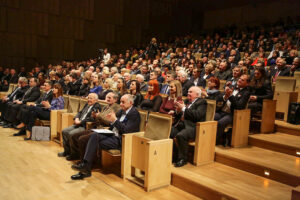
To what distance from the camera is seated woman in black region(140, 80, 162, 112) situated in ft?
9.96

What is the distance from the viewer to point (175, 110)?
2750 millimetres

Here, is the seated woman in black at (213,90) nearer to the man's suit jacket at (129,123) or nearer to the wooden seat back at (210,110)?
the wooden seat back at (210,110)

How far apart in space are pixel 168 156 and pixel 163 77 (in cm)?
275

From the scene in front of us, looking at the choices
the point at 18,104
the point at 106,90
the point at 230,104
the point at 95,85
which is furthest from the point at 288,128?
the point at 18,104

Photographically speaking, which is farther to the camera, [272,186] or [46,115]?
[46,115]

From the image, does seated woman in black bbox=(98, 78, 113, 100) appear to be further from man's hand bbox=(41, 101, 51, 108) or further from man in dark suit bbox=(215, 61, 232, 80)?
man in dark suit bbox=(215, 61, 232, 80)

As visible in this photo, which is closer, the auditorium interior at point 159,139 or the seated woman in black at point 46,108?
the auditorium interior at point 159,139

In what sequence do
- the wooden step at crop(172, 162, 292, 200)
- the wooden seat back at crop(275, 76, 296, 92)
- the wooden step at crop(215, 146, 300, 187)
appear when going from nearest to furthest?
the wooden step at crop(172, 162, 292, 200), the wooden step at crop(215, 146, 300, 187), the wooden seat back at crop(275, 76, 296, 92)

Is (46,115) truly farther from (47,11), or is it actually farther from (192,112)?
(47,11)

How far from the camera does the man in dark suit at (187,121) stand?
2.49 meters

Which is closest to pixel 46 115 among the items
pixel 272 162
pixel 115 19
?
pixel 272 162

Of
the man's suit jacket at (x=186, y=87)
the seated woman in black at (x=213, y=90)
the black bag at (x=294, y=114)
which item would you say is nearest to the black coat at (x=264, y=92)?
the black bag at (x=294, y=114)

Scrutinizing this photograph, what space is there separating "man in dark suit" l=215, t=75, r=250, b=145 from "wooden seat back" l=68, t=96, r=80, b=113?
174 centimetres

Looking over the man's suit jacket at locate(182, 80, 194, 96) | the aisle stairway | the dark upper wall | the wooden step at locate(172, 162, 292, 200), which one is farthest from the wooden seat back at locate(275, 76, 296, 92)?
the dark upper wall
